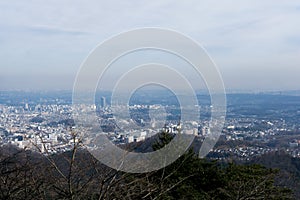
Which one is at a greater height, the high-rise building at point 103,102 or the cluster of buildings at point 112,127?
the high-rise building at point 103,102

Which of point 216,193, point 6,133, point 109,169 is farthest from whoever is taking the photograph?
point 6,133

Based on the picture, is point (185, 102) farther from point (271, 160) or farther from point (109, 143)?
point (271, 160)

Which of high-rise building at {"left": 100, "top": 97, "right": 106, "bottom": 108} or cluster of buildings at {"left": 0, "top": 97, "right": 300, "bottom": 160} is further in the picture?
high-rise building at {"left": 100, "top": 97, "right": 106, "bottom": 108}

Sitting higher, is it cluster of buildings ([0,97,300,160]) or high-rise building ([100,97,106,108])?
high-rise building ([100,97,106,108])

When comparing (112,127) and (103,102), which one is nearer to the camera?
(112,127)

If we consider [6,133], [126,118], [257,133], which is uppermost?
[126,118]

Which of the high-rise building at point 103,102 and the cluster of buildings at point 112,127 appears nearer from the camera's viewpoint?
the cluster of buildings at point 112,127

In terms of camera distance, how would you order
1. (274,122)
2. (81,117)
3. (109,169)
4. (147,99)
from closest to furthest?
1. (109,169)
2. (81,117)
3. (147,99)
4. (274,122)

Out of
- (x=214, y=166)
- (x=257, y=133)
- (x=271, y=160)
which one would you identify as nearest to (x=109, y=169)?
(x=214, y=166)

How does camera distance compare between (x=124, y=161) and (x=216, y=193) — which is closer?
(x=124, y=161)

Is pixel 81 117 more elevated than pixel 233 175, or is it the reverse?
pixel 81 117

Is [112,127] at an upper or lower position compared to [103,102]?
lower
